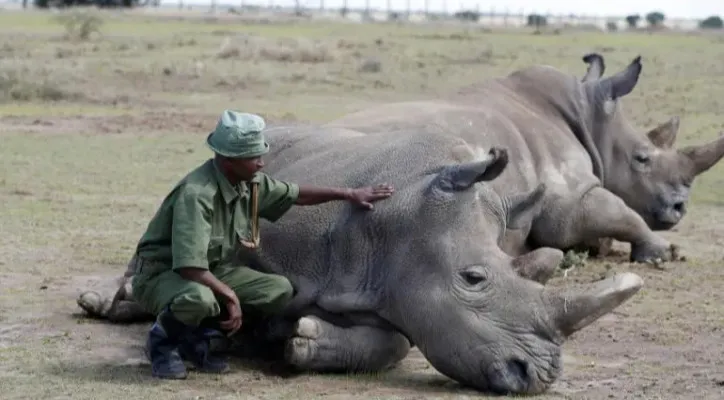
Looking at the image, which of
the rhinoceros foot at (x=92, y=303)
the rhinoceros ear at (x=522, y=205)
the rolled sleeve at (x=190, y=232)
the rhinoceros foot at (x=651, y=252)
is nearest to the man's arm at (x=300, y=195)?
the rolled sleeve at (x=190, y=232)

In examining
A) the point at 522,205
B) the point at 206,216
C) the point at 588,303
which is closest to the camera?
the point at 588,303

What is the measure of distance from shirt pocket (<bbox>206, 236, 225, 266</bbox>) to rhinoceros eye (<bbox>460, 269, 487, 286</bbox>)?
107cm

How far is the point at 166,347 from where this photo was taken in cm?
699

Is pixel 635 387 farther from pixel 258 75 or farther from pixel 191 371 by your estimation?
pixel 258 75

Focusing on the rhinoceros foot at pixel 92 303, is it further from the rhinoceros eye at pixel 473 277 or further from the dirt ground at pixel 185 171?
the rhinoceros eye at pixel 473 277

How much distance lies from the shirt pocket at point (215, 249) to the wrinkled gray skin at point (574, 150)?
7.07ft

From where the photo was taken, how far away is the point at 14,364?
23.7 ft

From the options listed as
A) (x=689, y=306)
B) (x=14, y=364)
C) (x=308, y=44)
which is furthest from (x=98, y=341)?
(x=308, y=44)

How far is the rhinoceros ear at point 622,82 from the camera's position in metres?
11.3

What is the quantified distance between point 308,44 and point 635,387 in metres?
25.8

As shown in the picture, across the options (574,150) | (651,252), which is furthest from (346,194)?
(651,252)

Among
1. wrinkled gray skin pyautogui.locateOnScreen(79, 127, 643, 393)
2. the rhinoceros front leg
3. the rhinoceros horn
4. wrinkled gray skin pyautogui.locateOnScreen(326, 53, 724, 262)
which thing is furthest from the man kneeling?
the rhinoceros front leg

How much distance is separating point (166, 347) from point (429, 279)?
1203mm

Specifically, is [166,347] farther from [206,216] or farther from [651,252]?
[651,252]
